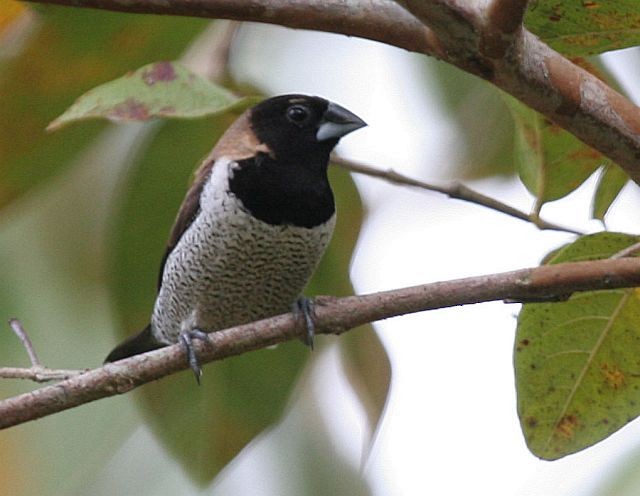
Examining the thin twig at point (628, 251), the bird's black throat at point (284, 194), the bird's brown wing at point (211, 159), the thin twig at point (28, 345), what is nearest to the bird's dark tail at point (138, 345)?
the bird's brown wing at point (211, 159)

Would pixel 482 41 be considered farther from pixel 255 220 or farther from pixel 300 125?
pixel 300 125

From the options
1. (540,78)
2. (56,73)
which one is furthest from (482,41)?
(56,73)

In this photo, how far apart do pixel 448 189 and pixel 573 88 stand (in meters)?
0.69

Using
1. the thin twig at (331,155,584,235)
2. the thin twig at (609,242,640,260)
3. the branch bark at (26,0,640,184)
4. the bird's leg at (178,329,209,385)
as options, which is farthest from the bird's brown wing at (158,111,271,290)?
the branch bark at (26,0,640,184)

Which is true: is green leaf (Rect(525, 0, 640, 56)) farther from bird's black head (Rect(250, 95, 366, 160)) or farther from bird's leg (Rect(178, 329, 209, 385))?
bird's black head (Rect(250, 95, 366, 160))

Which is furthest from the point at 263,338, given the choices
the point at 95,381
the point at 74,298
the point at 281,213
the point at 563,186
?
the point at 74,298

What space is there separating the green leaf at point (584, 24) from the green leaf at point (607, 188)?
1.21 ft

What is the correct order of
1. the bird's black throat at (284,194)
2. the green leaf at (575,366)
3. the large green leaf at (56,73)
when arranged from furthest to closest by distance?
the bird's black throat at (284,194), the large green leaf at (56,73), the green leaf at (575,366)

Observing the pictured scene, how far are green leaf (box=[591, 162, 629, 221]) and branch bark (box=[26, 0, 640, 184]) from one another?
0.63 m

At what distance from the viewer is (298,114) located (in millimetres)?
3043

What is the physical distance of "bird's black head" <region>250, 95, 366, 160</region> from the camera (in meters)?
2.96

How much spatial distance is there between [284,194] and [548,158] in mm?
919

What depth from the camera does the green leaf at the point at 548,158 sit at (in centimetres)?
203

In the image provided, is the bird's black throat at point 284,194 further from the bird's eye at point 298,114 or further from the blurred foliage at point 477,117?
the blurred foliage at point 477,117
